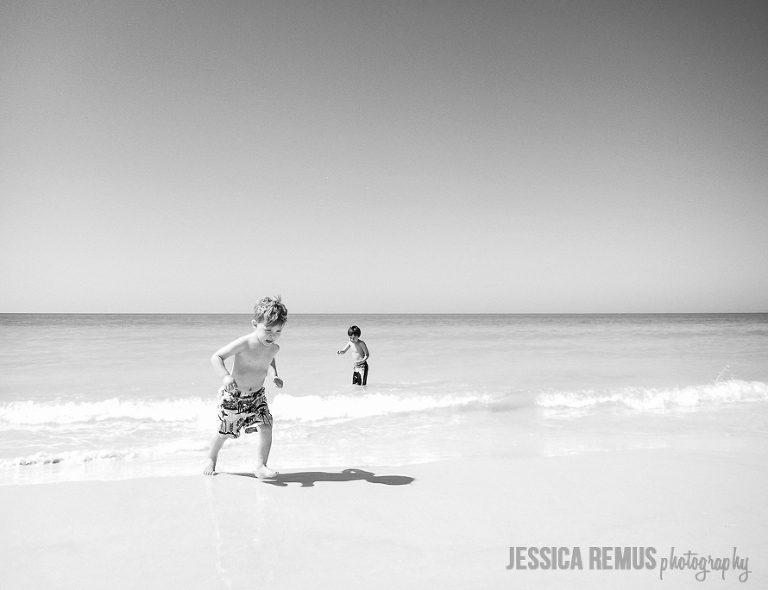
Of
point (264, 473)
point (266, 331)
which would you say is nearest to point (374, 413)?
point (264, 473)

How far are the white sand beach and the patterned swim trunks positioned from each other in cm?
47

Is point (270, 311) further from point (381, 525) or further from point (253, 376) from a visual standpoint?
point (381, 525)

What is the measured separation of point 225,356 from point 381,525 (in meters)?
1.89

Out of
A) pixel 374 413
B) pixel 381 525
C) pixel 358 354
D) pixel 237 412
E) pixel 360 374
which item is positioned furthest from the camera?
pixel 360 374

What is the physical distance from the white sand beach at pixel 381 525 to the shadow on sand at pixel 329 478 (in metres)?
0.02

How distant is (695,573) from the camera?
2629 mm

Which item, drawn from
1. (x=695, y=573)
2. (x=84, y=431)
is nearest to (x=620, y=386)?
(x=695, y=573)

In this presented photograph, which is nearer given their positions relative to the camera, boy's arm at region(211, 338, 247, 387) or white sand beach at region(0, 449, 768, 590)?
white sand beach at region(0, 449, 768, 590)

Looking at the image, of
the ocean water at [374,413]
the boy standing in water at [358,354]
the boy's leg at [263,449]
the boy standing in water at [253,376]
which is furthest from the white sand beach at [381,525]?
the boy standing in water at [358,354]

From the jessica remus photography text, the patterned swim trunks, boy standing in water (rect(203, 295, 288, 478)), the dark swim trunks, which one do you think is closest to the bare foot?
boy standing in water (rect(203, 295, 288, 478))

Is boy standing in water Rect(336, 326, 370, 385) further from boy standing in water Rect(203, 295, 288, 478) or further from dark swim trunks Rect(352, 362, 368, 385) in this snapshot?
boy standing in water Rect(203, 295, 288, 478)

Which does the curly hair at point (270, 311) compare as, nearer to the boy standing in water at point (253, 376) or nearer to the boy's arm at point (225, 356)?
the boy standing in water at point (253, 376)

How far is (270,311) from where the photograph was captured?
3.95 meters

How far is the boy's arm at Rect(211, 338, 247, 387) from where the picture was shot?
12.1 ft
